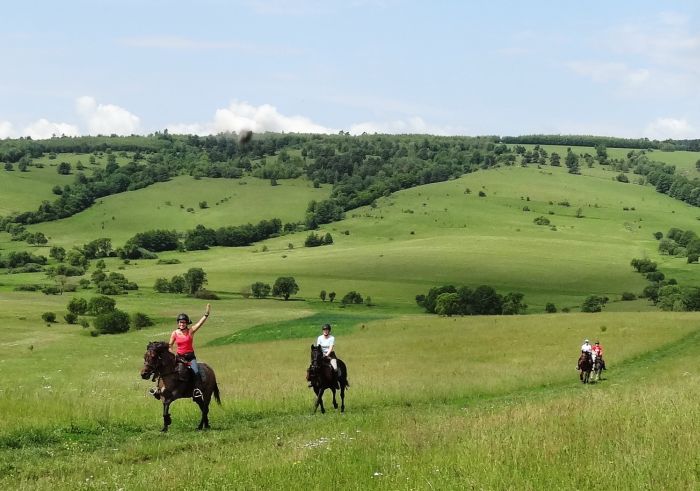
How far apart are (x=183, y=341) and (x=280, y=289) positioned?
11559cm

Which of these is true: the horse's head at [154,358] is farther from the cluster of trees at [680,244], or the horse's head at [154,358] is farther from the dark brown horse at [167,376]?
the cluster of trees at [680,244]

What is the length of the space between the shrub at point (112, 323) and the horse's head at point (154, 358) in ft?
240

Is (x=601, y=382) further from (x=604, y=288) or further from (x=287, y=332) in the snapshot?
(x=604, y=288)

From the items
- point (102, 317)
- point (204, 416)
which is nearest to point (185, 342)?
point (204, 416)

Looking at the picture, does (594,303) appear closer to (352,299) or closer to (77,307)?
(352,299)

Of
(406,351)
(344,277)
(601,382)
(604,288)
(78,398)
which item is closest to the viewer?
(78,398)

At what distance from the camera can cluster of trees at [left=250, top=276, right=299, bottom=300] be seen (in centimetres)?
13375

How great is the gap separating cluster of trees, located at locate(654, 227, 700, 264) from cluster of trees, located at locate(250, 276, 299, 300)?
287ft

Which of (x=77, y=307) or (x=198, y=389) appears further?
(x=77, y=307)

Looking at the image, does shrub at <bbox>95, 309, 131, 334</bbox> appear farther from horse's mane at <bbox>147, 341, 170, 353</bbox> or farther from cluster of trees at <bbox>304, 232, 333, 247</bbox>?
cluster of trees at <bbox>304, 232, 333, 247</bbox>

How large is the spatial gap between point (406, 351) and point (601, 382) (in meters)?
19.3

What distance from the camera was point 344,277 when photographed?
480 ft

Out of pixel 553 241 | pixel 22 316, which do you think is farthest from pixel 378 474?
pixel 553 241

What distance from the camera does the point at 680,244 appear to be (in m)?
175
